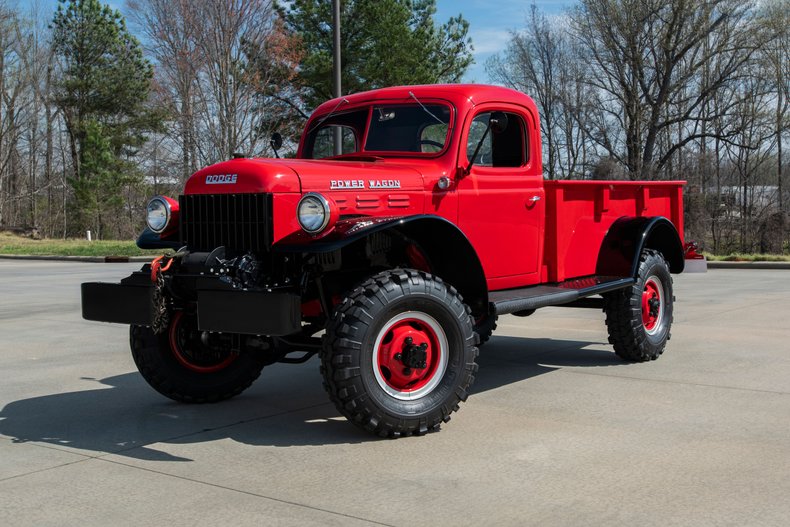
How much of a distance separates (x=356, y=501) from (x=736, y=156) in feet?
103

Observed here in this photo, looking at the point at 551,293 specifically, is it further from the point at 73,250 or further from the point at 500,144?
the point at 73,250

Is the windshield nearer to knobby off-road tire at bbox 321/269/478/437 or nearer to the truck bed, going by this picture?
the truck bed

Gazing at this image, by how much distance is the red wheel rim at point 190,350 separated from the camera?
6.12 m

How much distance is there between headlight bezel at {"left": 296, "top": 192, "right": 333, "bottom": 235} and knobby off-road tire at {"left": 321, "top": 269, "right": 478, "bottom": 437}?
41 cm

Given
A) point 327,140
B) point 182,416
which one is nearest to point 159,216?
point 182,416

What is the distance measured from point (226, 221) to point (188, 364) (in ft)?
4.21

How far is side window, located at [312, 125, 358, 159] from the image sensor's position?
274 inches

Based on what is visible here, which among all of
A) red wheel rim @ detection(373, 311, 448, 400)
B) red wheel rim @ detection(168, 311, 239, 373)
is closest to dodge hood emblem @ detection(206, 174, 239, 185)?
red wheel rim @ detection(168, 311, 239, 373)

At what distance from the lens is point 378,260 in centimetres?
586

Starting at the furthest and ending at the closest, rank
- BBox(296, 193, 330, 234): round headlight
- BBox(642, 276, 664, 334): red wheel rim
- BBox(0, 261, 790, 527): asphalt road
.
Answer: BBox(642, 276, 664, 334): red wheel rim → BBox(296, 193, 330, 234): round headlight → BBox(0, 261, 790, 527): asphalt road

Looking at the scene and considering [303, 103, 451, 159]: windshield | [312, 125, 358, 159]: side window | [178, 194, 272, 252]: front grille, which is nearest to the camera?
[178, 194, 272, 252]: front grille

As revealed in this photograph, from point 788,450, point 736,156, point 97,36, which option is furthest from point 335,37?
point 97,36

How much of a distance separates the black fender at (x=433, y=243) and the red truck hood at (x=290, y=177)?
0.94 ft

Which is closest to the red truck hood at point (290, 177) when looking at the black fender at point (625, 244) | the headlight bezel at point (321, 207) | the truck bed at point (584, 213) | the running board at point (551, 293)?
the headlight bezel at point (321, 207)
